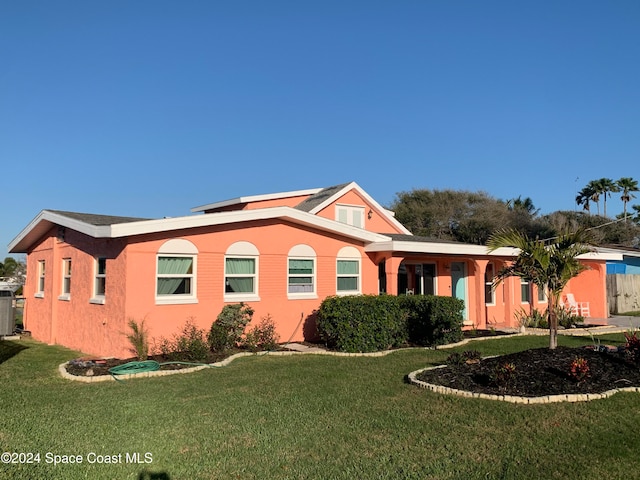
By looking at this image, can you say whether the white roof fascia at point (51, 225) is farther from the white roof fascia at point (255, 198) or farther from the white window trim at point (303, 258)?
the white roof fascia at point (255, 198)

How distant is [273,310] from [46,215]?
7.04m

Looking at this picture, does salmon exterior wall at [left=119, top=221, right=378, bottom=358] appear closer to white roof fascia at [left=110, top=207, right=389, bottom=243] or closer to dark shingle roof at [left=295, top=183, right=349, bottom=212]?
white roof fascia at [left=110, top=207, right=389, bottom=243]

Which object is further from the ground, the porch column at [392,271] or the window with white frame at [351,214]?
the window with white frame at [351,214]

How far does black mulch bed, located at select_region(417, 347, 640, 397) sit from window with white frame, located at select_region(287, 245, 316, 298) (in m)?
5.90

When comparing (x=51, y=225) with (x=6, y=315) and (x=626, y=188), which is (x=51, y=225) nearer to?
(x=6, y=315)

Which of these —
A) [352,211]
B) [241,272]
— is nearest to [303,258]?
[241,272]

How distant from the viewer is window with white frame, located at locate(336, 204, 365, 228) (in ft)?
70.4

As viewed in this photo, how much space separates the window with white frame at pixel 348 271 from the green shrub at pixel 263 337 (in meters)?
2.63

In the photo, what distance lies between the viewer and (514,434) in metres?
5.77

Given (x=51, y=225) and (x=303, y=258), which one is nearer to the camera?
(x=303, y=258)

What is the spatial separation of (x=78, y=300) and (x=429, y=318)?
9.53 m

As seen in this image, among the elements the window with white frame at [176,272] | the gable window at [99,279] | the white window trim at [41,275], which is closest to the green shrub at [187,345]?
the window with white frame at [176,272]

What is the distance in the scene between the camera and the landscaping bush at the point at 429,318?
13258mm

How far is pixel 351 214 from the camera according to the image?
2188 centimetres
